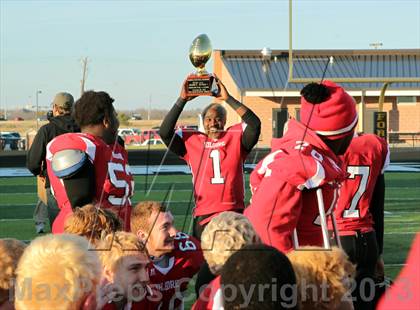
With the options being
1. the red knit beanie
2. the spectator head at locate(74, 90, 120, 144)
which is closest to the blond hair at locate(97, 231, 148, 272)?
the red knit beanie

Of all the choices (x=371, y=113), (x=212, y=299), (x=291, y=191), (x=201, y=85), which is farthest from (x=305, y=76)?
(x=212, y=299)

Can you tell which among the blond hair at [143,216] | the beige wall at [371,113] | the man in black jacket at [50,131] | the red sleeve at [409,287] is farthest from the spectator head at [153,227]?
the beige wall at [371,113]

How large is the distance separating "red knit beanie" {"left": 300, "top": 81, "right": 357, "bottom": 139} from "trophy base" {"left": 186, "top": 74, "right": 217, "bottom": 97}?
63.9 inches

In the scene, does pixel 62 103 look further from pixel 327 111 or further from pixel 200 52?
pixel 327 111

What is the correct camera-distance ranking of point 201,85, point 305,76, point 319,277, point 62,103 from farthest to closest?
point 305,76, point 62,103, point 201,85, point 319,277

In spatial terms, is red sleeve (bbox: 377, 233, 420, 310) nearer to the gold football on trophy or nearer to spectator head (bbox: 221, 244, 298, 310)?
spectator head (bbox: 221, 244, 298, 310)

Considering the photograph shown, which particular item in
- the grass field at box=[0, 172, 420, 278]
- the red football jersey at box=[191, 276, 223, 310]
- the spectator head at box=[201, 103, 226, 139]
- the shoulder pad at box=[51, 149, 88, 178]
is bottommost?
the grass field at box=[0, 172, 420, 278]

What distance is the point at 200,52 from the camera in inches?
211

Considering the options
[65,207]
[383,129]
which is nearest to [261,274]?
[65,207]

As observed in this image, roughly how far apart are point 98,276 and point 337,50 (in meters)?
38.1

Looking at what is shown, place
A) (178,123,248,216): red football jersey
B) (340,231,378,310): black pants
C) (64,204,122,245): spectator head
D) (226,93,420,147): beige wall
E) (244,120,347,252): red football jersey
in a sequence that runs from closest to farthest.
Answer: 1. (244,120,347,252): red football jersey
2. (64,204,122,245): spectator head
3. (340,231,378,310): black pants
4. (178,123,248,216): red football jersey
5. (226,93,420,147): beige wall

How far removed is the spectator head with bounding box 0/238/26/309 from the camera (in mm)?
3090

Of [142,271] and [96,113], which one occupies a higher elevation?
[96,113]

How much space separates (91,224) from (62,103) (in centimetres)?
324
